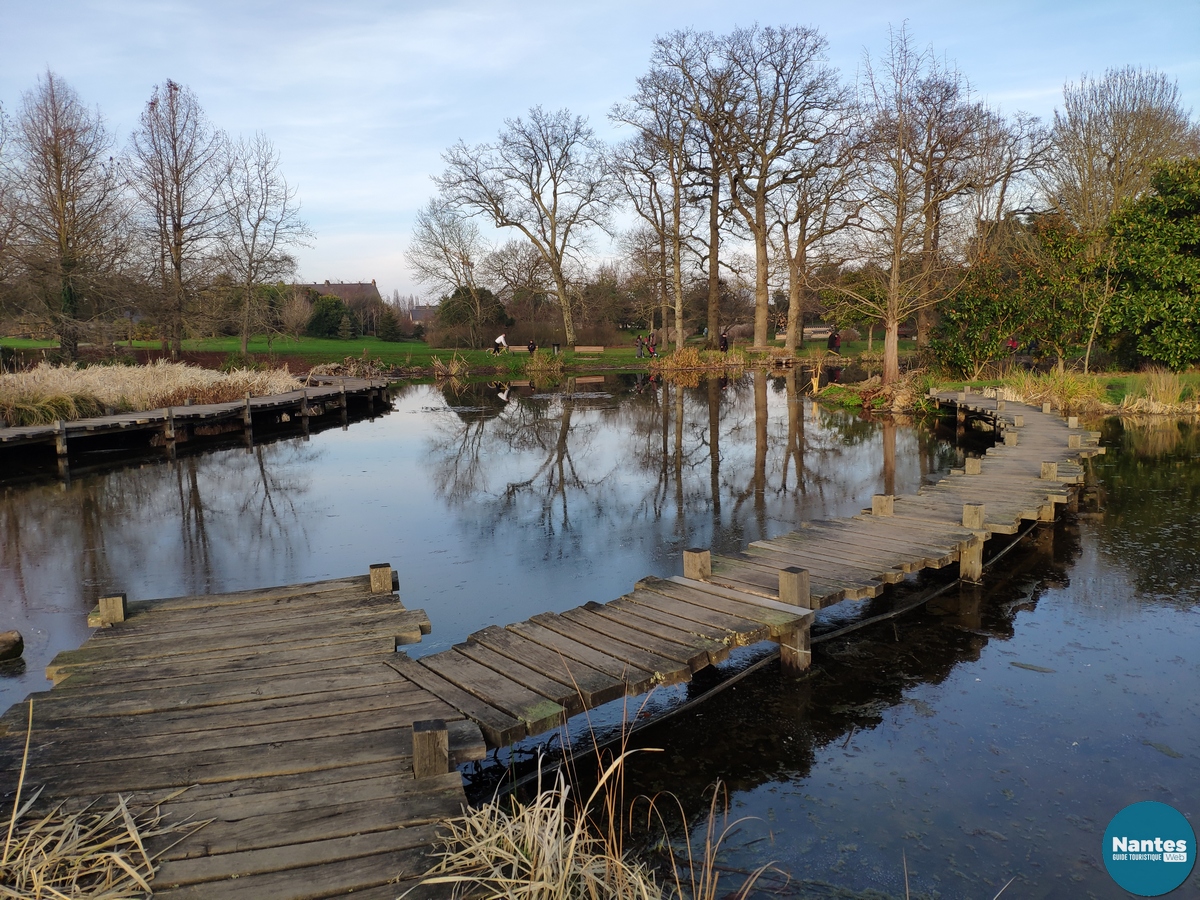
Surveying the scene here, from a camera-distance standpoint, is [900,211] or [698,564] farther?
[900,211]


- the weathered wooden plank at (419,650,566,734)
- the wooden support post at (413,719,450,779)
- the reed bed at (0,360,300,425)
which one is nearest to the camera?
the wooden support post at (413,719,450,779)

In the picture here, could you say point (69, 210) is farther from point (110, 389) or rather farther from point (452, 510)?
point (452, 510)

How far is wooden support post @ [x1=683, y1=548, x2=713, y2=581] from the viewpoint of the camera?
630cm

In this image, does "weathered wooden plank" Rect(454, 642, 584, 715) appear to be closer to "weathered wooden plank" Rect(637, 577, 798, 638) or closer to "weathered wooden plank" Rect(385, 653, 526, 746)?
"weathered wooden plank" Rect(385, 653, 526, 746)

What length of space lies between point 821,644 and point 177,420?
624 inches

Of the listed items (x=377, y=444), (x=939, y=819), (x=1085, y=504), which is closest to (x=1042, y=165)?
(x=1085, y=504)

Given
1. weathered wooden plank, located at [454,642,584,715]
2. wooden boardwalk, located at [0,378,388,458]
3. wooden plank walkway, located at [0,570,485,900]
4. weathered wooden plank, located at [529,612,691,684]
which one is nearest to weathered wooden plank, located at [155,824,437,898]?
wooden plank walkway, located at [0,570,485,900]

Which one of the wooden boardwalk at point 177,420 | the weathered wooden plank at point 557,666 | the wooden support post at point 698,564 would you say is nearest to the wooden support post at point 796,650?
the wooden support post at point 698,564

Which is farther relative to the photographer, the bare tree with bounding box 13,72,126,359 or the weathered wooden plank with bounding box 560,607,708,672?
the bare tree with bounding box 13,72,126,359

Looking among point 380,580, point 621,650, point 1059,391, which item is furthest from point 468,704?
point 1059,391

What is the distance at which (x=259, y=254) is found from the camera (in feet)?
105

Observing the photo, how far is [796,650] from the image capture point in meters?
5.62

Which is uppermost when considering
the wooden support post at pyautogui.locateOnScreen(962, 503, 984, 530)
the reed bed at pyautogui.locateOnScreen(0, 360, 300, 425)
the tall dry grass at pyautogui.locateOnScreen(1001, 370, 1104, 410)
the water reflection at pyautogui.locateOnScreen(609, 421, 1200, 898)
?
the reed bed at pyautogui.locateOnScreen(0, 360, 300, 425)

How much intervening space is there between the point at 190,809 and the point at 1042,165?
34487 mm
